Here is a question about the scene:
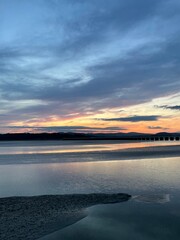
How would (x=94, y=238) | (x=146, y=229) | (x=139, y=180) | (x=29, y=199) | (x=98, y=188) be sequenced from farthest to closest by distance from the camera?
1. (x=139, y=180)
2. (x=98, y=188)
3. (x=29, y=199)
4. (x=146, y=229)
5. (x=94, y=238)

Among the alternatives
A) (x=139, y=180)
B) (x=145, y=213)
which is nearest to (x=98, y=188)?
(x=139, y=180)

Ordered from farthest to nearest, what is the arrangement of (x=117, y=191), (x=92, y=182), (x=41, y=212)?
(x=92, y=182) → (x=117, y=191) → (x=41, y=212)

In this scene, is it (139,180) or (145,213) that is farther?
(139,180)

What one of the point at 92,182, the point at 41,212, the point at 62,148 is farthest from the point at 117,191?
the point at 62,148

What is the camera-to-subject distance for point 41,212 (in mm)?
14492

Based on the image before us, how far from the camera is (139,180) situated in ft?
75.6

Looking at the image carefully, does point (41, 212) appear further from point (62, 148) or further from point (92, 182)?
point (62, 148)

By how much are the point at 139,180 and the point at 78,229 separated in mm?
11491

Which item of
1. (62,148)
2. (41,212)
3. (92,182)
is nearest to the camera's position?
(41,212)

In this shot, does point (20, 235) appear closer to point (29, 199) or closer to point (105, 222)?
point (105, 222)

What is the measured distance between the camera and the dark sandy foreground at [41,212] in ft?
38.9

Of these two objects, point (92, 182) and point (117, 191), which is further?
point (92, 182)

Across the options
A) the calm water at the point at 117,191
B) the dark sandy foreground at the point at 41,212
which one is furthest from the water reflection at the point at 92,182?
the dark sandy foreground at the point at 41,212

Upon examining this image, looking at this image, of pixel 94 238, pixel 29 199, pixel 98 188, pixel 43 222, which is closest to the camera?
pixel 94 238
